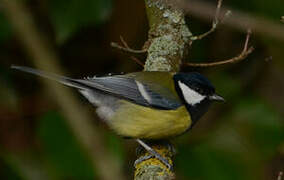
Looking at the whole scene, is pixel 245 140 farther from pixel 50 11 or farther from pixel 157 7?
pixel 50 11

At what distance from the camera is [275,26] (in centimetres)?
253

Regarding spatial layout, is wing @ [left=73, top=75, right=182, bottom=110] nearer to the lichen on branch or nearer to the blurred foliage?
the lichen on branch

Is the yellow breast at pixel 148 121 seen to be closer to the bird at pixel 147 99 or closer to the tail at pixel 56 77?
the bird at pixel 147 99

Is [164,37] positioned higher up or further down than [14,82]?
higher up

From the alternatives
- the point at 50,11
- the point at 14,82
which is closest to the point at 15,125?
the point at 14,82

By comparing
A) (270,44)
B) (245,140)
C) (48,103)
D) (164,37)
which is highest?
(164,37)

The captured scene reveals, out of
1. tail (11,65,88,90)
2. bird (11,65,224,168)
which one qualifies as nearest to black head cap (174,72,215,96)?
bird (11,65,224,168)

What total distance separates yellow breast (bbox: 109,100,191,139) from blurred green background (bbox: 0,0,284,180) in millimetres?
344

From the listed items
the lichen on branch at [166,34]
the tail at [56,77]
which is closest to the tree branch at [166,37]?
the lichen on branch at [166,34]

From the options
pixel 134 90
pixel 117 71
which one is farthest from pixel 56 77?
pixel 117 71

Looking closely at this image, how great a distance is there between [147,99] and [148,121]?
0.11m

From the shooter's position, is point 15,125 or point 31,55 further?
point 15,125

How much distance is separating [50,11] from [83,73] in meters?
0.57

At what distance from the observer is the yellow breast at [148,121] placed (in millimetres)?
2090
